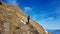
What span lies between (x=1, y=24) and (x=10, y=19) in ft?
9.09

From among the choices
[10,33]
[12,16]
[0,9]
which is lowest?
[10,33]

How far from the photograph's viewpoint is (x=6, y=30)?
98.7 ft

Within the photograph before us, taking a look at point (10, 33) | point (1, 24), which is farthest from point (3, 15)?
point (10, 33)

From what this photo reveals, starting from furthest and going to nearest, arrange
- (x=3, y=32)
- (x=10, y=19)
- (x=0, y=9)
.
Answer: (x=0, y=9) < (x=10, y=19) < (x=3, y=32)

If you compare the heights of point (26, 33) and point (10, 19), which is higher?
point (10, 19)

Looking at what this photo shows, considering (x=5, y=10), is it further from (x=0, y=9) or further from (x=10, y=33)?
(x=10, y=33)

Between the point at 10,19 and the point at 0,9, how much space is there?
4.39m

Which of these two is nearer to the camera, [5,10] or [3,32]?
[3,32]

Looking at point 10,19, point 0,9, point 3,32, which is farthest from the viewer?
point 0,9

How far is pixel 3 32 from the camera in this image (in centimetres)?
2988

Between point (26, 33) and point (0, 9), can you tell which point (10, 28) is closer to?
point (26, 33)

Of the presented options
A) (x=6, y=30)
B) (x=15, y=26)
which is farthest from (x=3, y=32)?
(x=15, y=26)

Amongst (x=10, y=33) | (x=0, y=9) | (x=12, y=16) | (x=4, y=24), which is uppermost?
(x=0, y=9)

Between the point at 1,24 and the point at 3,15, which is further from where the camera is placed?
the point at 3,15
